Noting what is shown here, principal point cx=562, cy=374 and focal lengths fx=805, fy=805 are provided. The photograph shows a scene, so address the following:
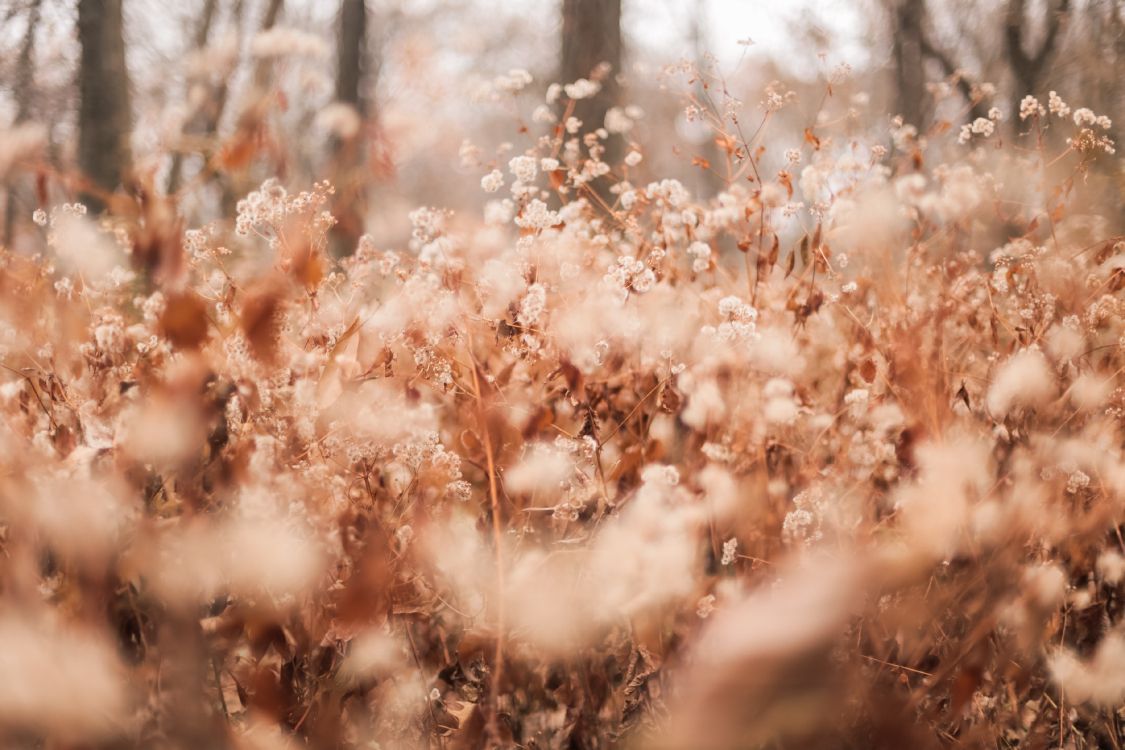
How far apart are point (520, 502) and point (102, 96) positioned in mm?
4543

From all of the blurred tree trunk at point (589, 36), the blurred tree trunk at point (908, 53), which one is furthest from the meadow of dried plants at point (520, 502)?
the blurred tree trunk at point (908, 53)

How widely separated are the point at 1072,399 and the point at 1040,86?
601 cm

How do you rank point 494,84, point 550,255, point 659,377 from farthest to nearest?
point 494,84, point 550,255, point 659,377

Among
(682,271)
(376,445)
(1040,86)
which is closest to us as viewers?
(376,445)

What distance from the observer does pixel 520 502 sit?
1.25 meters

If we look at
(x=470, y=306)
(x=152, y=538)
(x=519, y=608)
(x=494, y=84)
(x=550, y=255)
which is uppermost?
(x=494, y=84)

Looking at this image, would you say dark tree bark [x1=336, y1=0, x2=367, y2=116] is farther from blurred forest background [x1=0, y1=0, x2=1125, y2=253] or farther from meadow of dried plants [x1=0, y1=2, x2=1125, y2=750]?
meadow of dried plants [x1=0, y1=2, x2=1125, y2=750]

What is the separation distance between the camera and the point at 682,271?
6.38 ft

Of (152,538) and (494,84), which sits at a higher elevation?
(494,84)

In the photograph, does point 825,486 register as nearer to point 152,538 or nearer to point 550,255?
point 550,255

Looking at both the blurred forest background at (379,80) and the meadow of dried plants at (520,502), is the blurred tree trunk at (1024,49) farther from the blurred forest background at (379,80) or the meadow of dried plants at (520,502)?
the meadow of dried plants at (520,502)

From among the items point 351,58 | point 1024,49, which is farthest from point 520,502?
point 1024,49

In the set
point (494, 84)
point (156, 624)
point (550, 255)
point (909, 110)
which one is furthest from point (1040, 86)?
point (156, 624)

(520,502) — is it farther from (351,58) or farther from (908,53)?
(908,53)
